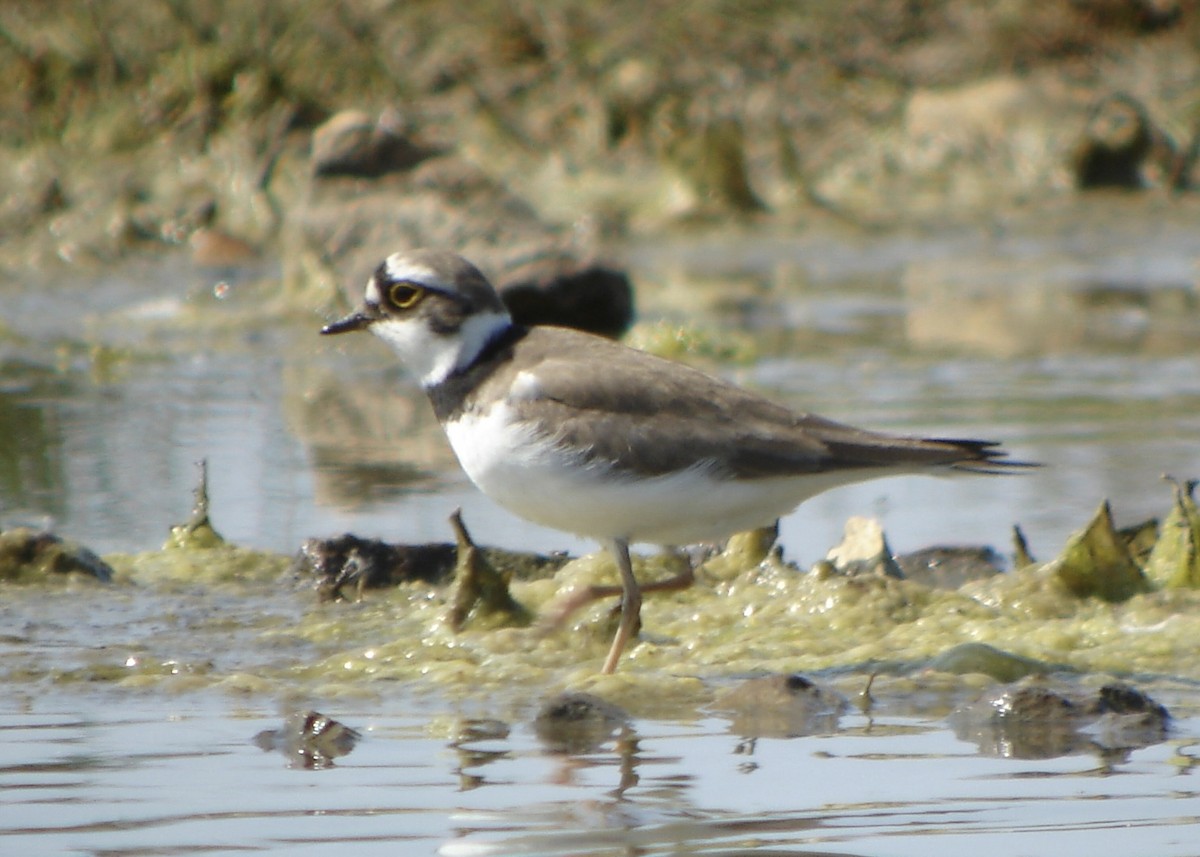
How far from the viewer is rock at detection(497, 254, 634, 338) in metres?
10.9

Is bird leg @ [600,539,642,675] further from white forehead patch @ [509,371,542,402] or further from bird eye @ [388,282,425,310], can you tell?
bird eye @ [388,282,425,310]

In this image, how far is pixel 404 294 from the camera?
637 cm

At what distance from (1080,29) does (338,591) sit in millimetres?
13951

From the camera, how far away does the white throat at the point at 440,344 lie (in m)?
6.18

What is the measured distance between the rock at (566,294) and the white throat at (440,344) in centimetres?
444

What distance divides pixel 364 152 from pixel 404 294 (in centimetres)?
665

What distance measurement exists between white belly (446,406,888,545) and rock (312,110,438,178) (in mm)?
7300

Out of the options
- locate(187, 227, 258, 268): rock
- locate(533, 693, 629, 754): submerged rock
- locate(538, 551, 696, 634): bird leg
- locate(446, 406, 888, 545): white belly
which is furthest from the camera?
locate(187, 227, 258, 268): rock

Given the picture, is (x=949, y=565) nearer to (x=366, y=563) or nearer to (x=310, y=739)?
(x=366, y=563)

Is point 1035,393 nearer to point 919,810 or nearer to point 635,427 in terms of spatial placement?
point 635,427

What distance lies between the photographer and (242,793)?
436 cm

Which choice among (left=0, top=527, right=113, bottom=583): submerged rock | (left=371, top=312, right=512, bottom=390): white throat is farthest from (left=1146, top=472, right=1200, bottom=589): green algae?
(left=0, top=527, right=113, bottom=583): submerged rock

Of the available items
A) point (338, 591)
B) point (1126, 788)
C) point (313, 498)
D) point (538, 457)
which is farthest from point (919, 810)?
point (313, 498)

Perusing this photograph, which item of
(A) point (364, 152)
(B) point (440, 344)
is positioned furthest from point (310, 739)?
(A) point (364, 152)
